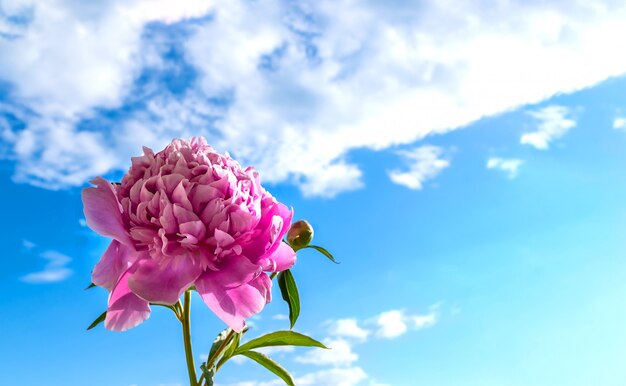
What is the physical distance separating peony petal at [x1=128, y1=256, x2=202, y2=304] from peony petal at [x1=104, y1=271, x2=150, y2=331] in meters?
0.04

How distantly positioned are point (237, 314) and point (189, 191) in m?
0.23

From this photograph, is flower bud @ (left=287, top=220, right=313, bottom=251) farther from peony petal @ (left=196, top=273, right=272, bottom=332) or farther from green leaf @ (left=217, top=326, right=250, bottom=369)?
peony petal @ (left=196, top=273, right=272, bottom=332)

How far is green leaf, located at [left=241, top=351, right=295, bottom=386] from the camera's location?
156 centimetres

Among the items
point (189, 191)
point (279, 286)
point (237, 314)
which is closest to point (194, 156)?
point (189, 191)

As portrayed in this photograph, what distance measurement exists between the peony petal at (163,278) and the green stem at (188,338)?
119mm

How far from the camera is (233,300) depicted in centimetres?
127

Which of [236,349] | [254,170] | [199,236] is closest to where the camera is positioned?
[199,236]

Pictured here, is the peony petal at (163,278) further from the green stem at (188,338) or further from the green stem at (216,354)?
the green stem at (216,354)

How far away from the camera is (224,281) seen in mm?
1262

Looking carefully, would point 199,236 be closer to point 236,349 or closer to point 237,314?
point 237,314

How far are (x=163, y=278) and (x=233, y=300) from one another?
0.42 feet

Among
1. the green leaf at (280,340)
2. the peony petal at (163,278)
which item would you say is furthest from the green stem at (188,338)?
the green leaf at (280,340)

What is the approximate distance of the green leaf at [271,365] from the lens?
1559mm

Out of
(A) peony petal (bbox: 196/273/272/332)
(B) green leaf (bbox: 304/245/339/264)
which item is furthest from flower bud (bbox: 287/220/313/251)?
(A) peony petal (bbox: 196/273/272/332)
